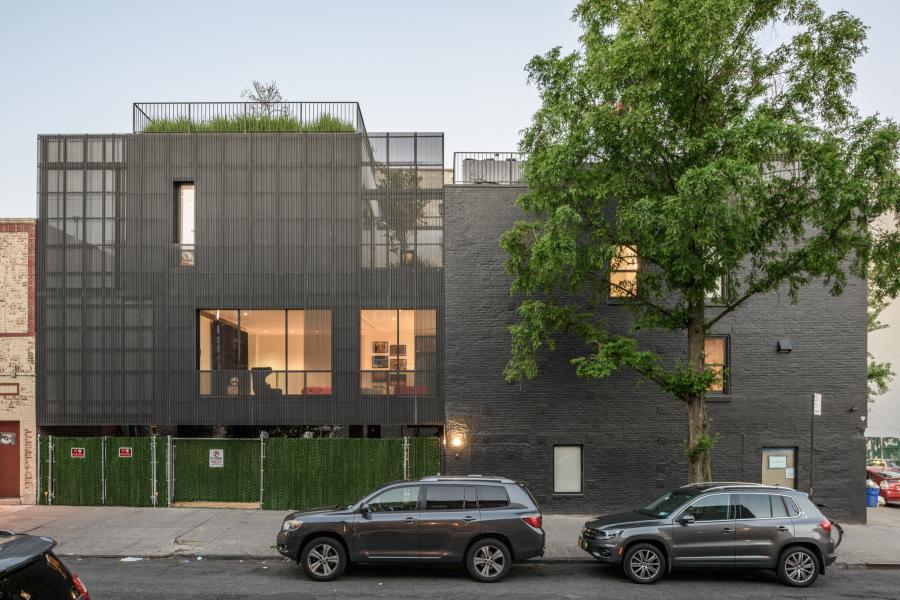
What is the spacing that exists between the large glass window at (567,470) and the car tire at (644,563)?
19.3 ft

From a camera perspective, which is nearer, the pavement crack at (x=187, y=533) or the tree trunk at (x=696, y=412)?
the pavement crack at (x=187, y=533)

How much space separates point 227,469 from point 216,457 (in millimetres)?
419

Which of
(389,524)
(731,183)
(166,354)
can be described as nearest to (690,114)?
(731,183)

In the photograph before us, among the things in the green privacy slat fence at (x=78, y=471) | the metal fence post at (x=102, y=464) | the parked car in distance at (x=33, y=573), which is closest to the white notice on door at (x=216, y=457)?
the metal fence post at (x=102, y=464)

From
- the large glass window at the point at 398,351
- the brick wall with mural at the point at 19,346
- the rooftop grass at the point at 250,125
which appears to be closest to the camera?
the brick wall with mural at the point at 19,346

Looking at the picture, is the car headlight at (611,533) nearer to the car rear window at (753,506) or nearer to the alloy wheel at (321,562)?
the car rear window at (753,506)

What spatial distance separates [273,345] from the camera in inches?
687

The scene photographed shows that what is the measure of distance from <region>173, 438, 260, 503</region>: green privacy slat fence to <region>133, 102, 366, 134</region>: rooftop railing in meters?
8.32

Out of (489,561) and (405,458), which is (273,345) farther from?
(489,561)

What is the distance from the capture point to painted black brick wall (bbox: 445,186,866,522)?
1683cm

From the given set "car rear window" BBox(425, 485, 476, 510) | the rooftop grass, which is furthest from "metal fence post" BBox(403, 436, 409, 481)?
the rooftop grass

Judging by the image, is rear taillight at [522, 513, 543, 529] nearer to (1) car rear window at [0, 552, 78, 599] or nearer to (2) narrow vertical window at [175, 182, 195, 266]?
(1) car rear window at [0, 552, 78, 599]

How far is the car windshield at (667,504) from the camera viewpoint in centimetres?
1138

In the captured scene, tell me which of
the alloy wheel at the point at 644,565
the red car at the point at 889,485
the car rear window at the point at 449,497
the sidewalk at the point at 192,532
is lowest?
the red car at the point at 889,485
